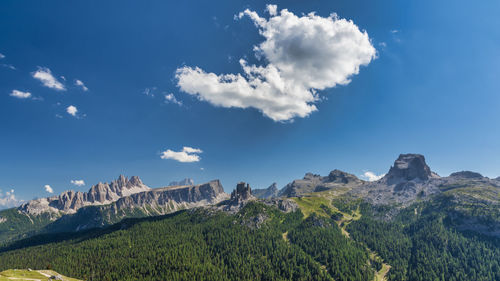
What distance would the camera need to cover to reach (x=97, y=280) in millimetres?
198875

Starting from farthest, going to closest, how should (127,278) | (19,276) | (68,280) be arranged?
(127,278)
(68,280)
(19,276)

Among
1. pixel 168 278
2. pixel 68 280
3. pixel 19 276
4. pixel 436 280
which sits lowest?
pixel 436 280

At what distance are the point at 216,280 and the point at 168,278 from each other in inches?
1523

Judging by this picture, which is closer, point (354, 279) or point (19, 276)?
point (19, 276)

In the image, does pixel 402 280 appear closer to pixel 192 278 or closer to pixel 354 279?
pixel 354 279

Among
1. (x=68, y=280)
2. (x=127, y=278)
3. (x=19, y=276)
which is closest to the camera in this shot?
(x=19, y=276)

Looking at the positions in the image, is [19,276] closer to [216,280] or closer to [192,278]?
[192,278]

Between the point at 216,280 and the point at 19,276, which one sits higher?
the point at 19,276

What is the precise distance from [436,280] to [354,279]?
70442 millimetres

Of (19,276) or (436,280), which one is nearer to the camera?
(19,276)

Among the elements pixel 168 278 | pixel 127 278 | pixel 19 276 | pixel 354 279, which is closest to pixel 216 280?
pixel 168 278

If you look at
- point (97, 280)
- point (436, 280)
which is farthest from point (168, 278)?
point (436, 280)

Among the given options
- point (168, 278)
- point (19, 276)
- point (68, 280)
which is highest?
point (19, 276)

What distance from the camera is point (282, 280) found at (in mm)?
198250
